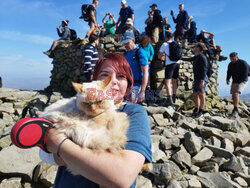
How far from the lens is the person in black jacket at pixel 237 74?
675cm

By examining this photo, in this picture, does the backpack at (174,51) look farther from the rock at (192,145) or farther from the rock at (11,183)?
the rock at (11,183)

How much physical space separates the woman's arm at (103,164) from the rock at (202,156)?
326 cm

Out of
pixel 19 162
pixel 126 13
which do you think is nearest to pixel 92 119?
pixel 19 162

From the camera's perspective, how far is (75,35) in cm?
1155

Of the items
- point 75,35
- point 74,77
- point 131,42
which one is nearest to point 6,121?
point 74,77

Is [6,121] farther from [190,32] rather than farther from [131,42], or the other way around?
[190,32]

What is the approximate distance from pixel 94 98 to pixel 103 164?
2.10 feet

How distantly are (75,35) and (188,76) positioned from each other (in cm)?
879

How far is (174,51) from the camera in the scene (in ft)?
20.4

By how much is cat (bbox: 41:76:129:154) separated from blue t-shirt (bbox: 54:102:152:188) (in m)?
0.05

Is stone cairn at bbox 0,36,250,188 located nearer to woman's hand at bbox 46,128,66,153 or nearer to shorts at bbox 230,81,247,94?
shorts at bbox 230,81,247,94

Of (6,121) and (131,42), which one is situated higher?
(131,42)

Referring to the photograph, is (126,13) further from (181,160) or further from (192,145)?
(181,160)

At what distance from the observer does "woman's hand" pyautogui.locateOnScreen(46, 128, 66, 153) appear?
1047mm
